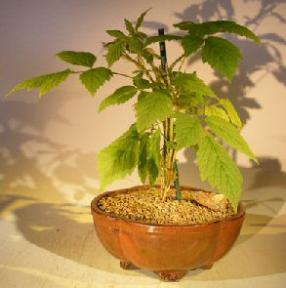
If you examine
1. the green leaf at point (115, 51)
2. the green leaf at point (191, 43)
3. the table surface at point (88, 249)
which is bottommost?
the table surface at point (88, 249)

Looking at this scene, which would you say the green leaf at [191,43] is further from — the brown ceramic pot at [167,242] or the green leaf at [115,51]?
the brown ceramic pot at [167,242]

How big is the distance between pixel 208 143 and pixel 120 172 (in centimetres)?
25

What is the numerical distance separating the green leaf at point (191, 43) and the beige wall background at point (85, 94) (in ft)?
2.09

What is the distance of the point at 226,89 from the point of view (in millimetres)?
1678

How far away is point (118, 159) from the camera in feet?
3.92

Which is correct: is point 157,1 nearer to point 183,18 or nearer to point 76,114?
point 183,18

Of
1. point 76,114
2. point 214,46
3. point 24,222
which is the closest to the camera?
point 214,46

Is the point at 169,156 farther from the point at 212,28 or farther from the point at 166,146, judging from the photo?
the point at 212,28

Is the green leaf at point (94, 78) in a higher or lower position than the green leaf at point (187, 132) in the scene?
higher

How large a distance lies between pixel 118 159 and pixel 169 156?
146 millimetres

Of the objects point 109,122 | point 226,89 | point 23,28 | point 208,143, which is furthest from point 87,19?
point 208,143

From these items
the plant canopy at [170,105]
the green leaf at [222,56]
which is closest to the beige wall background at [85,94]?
the plant canopy at [170,105]

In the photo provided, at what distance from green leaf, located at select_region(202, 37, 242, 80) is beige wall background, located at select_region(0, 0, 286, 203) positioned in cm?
63

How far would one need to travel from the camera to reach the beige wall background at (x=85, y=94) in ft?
5.41
